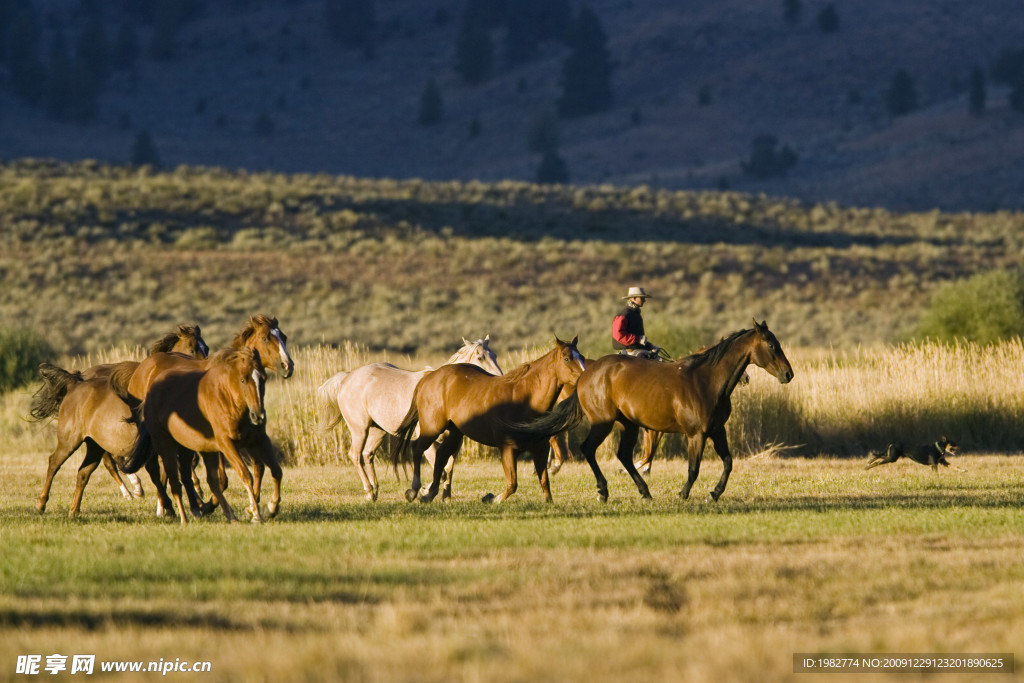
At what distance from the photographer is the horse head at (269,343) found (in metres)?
11.3

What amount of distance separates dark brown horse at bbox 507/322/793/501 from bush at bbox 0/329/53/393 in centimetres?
1844

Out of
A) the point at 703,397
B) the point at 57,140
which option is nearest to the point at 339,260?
the point at 703,397

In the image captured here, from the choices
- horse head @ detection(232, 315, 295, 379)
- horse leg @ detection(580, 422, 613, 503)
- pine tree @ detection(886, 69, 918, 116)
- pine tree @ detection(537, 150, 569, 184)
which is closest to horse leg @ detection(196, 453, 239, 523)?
horse head @ detection(232, 315, 295, 379)

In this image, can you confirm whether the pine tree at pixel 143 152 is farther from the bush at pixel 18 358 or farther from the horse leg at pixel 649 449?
the horse leg at pixel 649 449

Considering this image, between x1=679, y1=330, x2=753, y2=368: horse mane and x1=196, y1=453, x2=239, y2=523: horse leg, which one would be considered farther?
x1=679, y1=330, x2=753, y2=368: horse mane

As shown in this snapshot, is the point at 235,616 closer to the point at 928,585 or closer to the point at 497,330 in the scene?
the point at 928,585

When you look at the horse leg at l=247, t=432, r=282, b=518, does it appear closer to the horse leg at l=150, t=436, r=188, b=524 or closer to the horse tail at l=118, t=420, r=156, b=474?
the horse leg at l=150, t=436, r=188, b=524

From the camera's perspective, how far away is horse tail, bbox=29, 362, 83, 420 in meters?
13.3

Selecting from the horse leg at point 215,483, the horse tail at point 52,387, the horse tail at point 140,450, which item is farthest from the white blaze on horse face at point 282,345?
the horse tail at point 52,387

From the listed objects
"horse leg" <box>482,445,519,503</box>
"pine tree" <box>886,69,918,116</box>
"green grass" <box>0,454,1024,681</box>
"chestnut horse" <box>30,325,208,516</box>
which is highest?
"pine tree" <box>886,69,918,116</box>

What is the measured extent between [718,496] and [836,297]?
4461 centimetres

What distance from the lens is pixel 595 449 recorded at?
44.7 ft

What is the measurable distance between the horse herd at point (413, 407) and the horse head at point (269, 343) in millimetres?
16

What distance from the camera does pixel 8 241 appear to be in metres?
55.6
